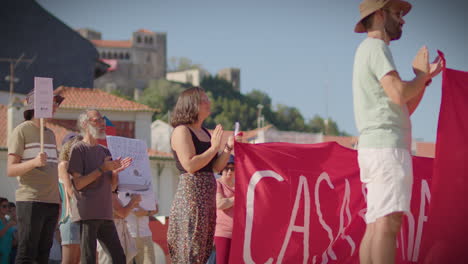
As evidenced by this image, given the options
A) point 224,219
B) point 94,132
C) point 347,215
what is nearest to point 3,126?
point 224,219

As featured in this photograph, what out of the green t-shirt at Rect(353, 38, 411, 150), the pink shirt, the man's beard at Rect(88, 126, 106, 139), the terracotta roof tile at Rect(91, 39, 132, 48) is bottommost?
the pink shirt

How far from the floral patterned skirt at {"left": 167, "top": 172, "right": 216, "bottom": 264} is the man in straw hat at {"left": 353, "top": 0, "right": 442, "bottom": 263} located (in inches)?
50.8

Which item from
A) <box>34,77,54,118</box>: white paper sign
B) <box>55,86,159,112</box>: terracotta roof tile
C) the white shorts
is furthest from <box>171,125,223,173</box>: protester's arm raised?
<box>55,86,159,112</box>: terracotta roof tile

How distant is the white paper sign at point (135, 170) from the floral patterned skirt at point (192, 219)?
2.14m

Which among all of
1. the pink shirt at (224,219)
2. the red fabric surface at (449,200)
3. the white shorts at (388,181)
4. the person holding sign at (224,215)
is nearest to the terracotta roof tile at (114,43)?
the person holding sign at (224,215)

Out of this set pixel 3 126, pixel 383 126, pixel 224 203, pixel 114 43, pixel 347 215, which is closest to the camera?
pixel 383 126

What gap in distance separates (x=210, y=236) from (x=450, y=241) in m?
1.79

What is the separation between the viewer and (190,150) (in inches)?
198

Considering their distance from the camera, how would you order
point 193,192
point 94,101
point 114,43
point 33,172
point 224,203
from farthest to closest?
1. point 114,43
2. point 94,101
3. point 224,203
4. point 33,172
5. point 193,192

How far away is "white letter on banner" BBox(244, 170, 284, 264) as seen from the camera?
5922 millimetres

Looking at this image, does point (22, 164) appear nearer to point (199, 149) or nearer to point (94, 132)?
point (94, 132)

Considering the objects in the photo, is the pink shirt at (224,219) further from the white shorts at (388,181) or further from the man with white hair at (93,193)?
the white shorts at (388,181)

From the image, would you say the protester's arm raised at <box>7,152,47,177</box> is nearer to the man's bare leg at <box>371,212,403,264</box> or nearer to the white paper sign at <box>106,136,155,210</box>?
the white paper sign at <box>106,136,155,210</box>

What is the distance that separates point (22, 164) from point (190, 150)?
5.84 ft
